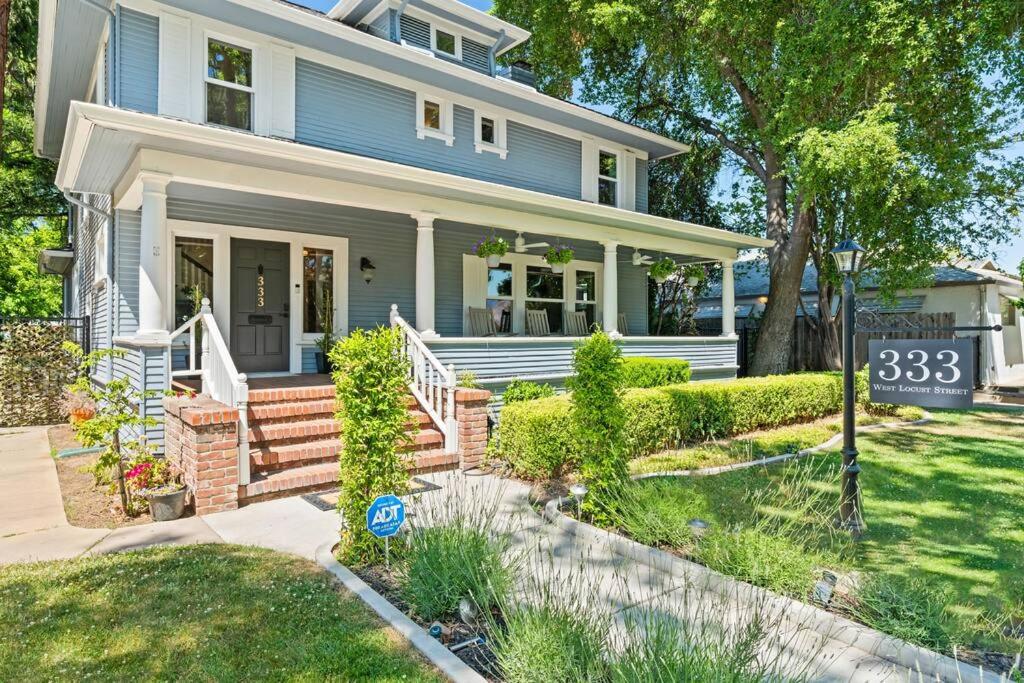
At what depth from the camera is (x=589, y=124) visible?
525 inches

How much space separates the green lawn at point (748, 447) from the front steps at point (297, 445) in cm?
261

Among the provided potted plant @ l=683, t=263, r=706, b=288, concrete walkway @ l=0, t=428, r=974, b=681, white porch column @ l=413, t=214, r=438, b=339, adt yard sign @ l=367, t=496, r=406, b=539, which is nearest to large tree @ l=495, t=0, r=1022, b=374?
potted plant @ l=683, t=263, r=706, b=288

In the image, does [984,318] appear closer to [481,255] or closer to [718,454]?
[718,454]

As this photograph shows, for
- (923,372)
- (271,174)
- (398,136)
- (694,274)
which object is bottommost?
(923,372)

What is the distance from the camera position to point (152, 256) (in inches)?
254

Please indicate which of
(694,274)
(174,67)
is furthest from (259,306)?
(694,274)

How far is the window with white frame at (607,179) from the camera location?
46.9 ft

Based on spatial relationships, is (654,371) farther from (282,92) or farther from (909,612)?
(282,92)

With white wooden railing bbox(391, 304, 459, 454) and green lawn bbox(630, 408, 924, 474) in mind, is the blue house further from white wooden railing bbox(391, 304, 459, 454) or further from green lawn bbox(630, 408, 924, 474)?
green lawn bbox(630, 408, 924, 474)

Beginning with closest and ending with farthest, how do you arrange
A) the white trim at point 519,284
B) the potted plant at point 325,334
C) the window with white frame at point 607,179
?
1. the potted plant at point 325,334
2. the white trim at point 519,284
3. the window with white frame at point 607,179

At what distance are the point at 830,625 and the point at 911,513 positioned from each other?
3.22m

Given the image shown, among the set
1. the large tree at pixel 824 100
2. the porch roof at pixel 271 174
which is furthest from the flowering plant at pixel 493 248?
the large tree at pixel 824 100

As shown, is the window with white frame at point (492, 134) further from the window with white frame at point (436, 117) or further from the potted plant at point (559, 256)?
the potted plant at point (559, 256)

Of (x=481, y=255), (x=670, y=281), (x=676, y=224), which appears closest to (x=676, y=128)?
(x=670, y=281)
